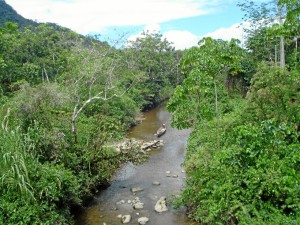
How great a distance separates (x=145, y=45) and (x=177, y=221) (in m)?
35.0

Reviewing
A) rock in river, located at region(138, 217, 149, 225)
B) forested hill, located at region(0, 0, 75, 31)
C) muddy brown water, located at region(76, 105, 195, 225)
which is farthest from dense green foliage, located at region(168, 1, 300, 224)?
forested hill, located at region(0, 0, 75, 31)

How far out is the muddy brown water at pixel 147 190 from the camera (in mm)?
12141

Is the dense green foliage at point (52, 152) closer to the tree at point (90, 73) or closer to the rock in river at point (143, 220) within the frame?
the tree at point (90, 73)

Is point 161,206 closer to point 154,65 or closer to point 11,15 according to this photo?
point 154,65

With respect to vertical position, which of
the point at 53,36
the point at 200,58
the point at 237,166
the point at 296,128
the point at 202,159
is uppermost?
the point at 53,36

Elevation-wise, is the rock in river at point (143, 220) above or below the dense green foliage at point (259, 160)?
below

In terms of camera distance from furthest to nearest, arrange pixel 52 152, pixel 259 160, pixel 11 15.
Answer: pixel 11 15
pixel 52 152
pixel 259 160

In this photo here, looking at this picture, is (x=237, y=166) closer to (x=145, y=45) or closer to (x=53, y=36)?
(x=53, y=36)

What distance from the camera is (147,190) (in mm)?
14836

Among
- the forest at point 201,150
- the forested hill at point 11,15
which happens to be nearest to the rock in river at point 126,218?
the forest at point 201,150

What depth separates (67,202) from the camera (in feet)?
37.5

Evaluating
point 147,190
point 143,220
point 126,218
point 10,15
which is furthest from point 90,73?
point 10,15

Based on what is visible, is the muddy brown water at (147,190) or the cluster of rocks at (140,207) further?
the muddy brown water at (147,190)

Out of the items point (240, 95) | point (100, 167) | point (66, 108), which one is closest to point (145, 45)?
point (240, 95)
